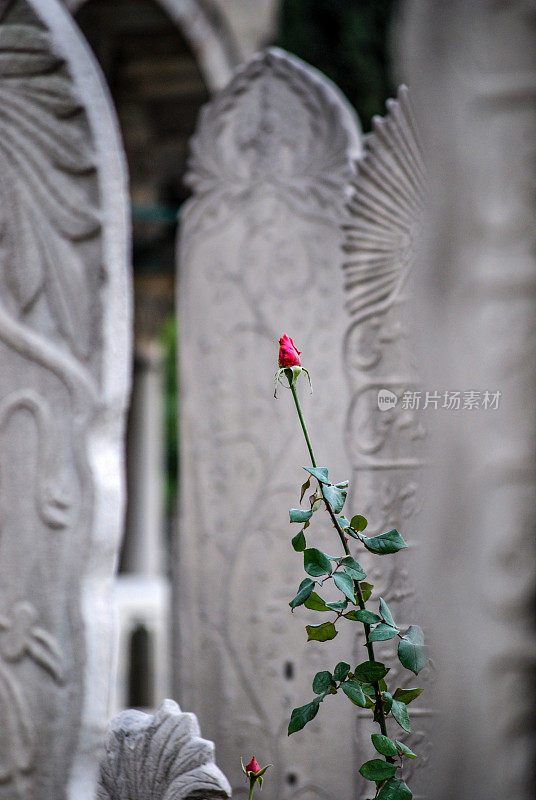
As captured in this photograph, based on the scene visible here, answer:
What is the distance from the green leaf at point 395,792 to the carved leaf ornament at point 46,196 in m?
0.94

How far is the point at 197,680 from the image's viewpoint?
250cm

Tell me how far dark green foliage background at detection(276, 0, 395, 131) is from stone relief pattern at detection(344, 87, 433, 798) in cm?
361

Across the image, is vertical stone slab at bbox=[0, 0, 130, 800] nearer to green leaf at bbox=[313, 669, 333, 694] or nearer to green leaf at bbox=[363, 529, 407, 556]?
green leaf at bbox=[313, 669, 333, 694]

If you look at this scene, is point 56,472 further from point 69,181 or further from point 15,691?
point 69,181

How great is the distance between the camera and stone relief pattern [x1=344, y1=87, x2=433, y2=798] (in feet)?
5.05

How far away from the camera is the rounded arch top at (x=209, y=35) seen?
5.39 m

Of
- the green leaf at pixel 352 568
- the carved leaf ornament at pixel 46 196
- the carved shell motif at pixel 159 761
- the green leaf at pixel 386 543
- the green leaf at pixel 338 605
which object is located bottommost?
the carved shell motif at pixel 159 761

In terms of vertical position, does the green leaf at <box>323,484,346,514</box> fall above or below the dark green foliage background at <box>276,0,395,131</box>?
below

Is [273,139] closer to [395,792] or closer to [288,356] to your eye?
[288,356]

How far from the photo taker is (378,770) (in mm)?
1186

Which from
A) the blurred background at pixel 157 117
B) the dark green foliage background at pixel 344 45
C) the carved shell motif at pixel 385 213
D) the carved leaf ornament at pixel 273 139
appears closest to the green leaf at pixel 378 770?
the carved shell motif at pixel 385 213

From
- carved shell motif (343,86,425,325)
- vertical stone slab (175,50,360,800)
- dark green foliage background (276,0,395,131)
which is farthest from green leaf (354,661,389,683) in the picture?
dark green foliage background (276,0,395,131)

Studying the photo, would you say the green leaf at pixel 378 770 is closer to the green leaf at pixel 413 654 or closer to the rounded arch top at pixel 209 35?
the green leaf at pixel 413 654

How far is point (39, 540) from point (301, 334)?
958mm
